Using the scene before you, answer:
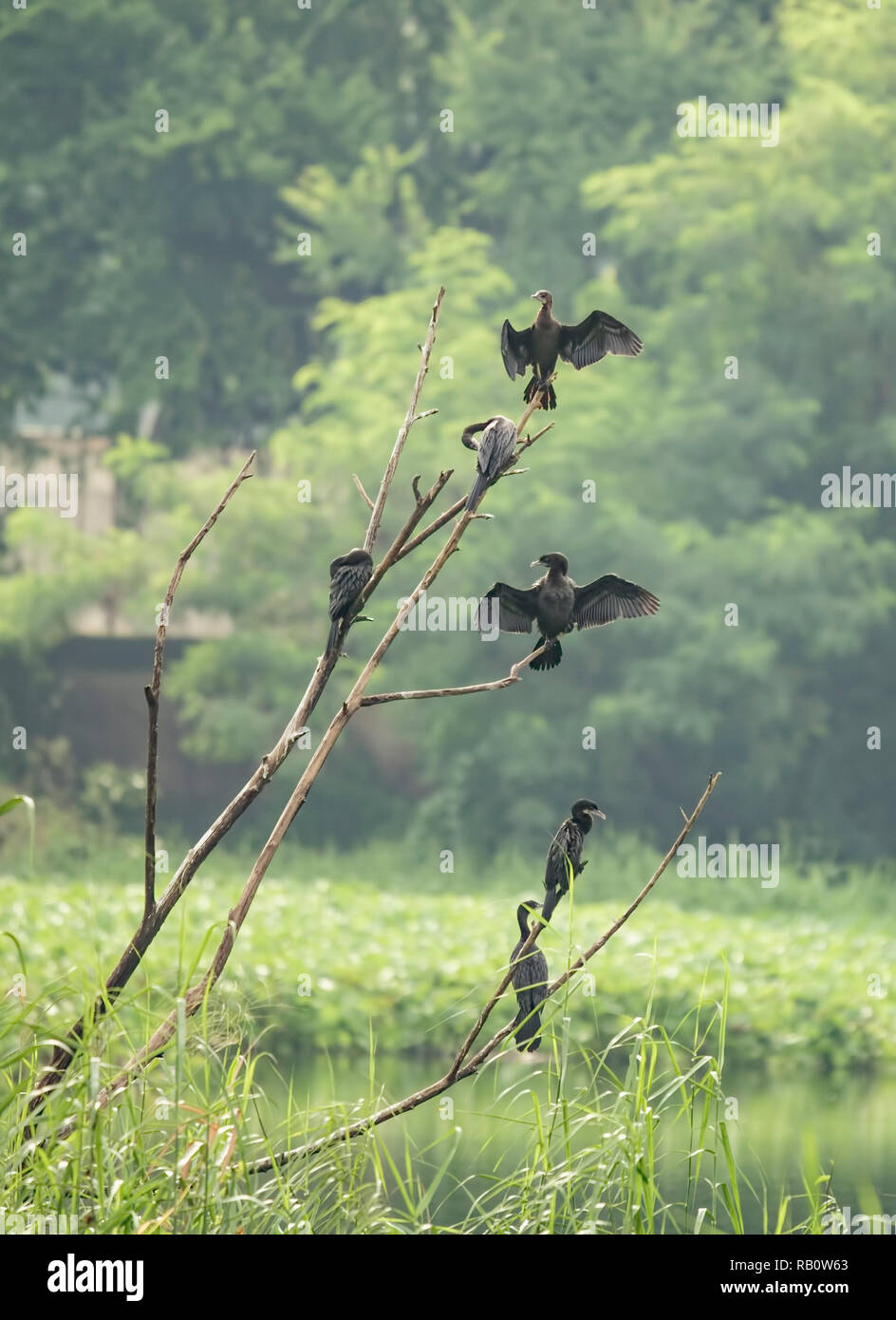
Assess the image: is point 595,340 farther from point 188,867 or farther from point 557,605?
point 188,867

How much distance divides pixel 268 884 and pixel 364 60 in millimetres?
7964

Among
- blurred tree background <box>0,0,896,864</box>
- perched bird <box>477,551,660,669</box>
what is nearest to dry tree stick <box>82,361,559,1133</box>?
perched bird <box>477,551,660,669</box>

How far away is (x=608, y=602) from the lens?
183 centimetres

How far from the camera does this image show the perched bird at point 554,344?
2.03m

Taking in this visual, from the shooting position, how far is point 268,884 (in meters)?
10.5

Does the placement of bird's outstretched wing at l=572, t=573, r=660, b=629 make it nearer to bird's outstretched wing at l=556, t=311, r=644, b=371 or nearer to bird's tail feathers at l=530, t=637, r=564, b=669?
bird's tail feathers at l=530, t=637, r=564, b=669

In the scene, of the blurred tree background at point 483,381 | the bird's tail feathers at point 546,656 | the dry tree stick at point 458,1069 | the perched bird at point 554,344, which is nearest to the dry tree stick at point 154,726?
the dry tree stick at point 458,1069

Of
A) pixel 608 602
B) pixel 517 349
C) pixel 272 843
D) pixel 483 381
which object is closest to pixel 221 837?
pixel 272 843

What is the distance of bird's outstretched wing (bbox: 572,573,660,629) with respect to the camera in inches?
70.7

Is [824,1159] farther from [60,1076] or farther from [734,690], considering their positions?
[734,690]

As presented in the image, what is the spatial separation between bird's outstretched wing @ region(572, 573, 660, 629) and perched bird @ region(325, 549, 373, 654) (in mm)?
241

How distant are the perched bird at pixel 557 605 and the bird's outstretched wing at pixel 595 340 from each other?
347 millimetres

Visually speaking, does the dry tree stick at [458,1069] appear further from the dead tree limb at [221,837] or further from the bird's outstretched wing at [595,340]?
the bird's outstretched wing at [595,340]

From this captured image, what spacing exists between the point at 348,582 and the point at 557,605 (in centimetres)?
24
